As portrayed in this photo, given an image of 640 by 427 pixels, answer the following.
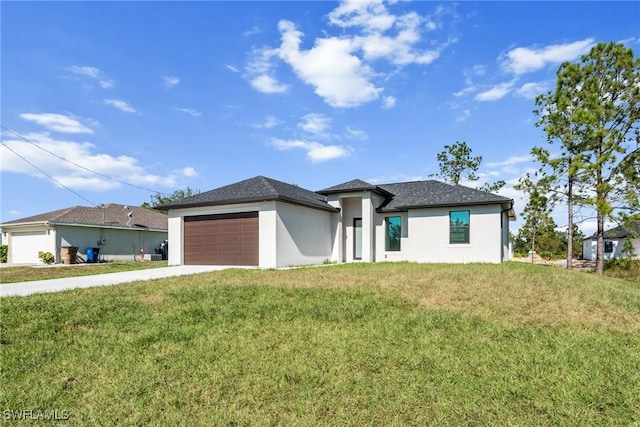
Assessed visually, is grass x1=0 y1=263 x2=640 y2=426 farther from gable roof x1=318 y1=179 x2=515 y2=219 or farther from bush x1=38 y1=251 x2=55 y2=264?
bush x1=38 y1=251 x2=55 y2=264

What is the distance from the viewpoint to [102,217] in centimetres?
2477

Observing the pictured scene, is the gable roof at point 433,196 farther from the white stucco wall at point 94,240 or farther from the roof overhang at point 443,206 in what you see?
the white stucco wall at point 94,240

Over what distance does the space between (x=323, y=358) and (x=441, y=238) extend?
1400 centimetres

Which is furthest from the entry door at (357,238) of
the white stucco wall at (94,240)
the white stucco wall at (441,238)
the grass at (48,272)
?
the white stucco wall at (94,240)

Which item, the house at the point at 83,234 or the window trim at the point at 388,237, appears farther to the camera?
the house at the point at 83,234

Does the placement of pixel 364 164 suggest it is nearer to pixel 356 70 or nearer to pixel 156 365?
pixel 356 70

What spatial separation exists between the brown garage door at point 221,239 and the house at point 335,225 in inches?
1.8

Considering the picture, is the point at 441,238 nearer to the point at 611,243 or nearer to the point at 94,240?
the point at 94,240

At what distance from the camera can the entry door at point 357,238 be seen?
19.0 meters

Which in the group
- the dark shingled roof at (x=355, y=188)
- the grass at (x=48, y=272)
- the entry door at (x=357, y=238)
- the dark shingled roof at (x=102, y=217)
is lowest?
the grass at (x=48, y=272)

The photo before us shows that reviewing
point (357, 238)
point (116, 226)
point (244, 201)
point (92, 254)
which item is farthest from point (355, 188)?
point (116, 226)

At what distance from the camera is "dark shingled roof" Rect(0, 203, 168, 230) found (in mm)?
22698

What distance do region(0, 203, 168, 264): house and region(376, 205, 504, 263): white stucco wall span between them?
18844 millimetres

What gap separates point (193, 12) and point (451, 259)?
1486 centimetres
